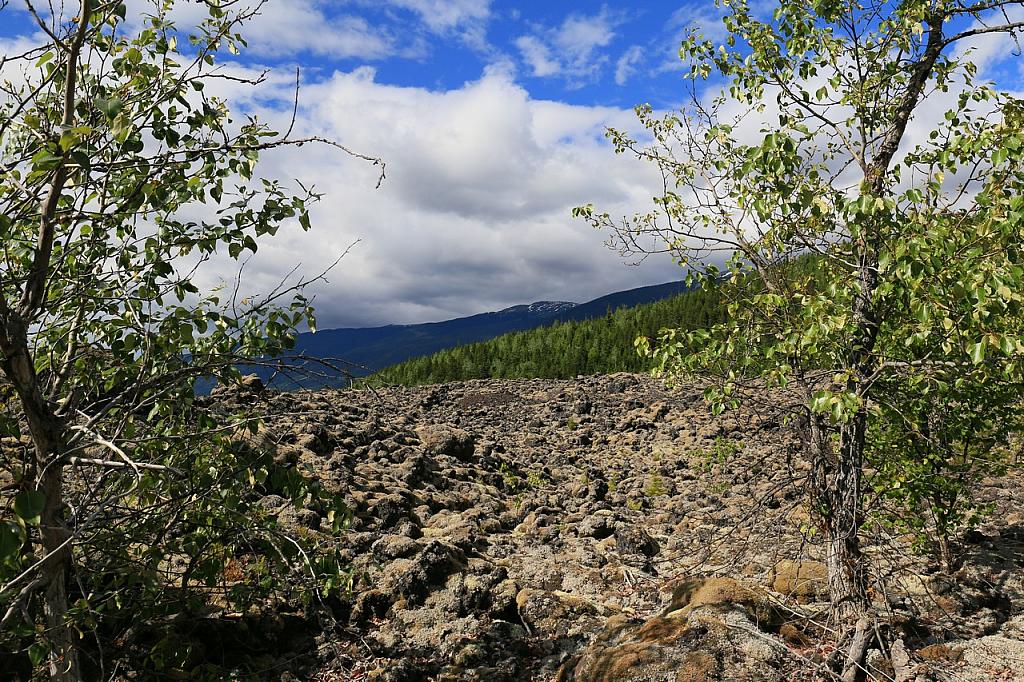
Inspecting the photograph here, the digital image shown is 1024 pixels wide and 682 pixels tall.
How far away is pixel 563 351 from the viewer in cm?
10838

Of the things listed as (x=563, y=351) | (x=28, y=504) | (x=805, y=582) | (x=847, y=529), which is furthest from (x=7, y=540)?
(x=563, y=351)

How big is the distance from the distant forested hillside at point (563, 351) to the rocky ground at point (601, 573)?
244 ft

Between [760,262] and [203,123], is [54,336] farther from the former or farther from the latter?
[760,262]

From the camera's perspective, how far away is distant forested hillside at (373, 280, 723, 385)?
332 ft

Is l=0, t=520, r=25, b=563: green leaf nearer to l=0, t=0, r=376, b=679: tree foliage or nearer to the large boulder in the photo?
l=0, t=0, r=376, b=679: tree foliage

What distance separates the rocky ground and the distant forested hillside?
7429cm

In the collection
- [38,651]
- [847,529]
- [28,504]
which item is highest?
[28,504]

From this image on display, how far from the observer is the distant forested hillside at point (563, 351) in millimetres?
101188

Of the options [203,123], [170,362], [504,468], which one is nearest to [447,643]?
[170,362]

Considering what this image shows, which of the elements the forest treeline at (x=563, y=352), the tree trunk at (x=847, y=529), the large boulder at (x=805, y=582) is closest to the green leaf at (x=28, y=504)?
the tree trunk at (x=847, y=529)

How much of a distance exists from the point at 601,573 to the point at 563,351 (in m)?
95.6

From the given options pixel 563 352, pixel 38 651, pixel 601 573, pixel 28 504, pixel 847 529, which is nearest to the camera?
pixel 28 504

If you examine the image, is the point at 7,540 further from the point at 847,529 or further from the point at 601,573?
the point at 601,573

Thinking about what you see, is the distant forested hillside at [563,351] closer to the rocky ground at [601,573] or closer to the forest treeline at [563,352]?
the forest treeline at [563,352]
